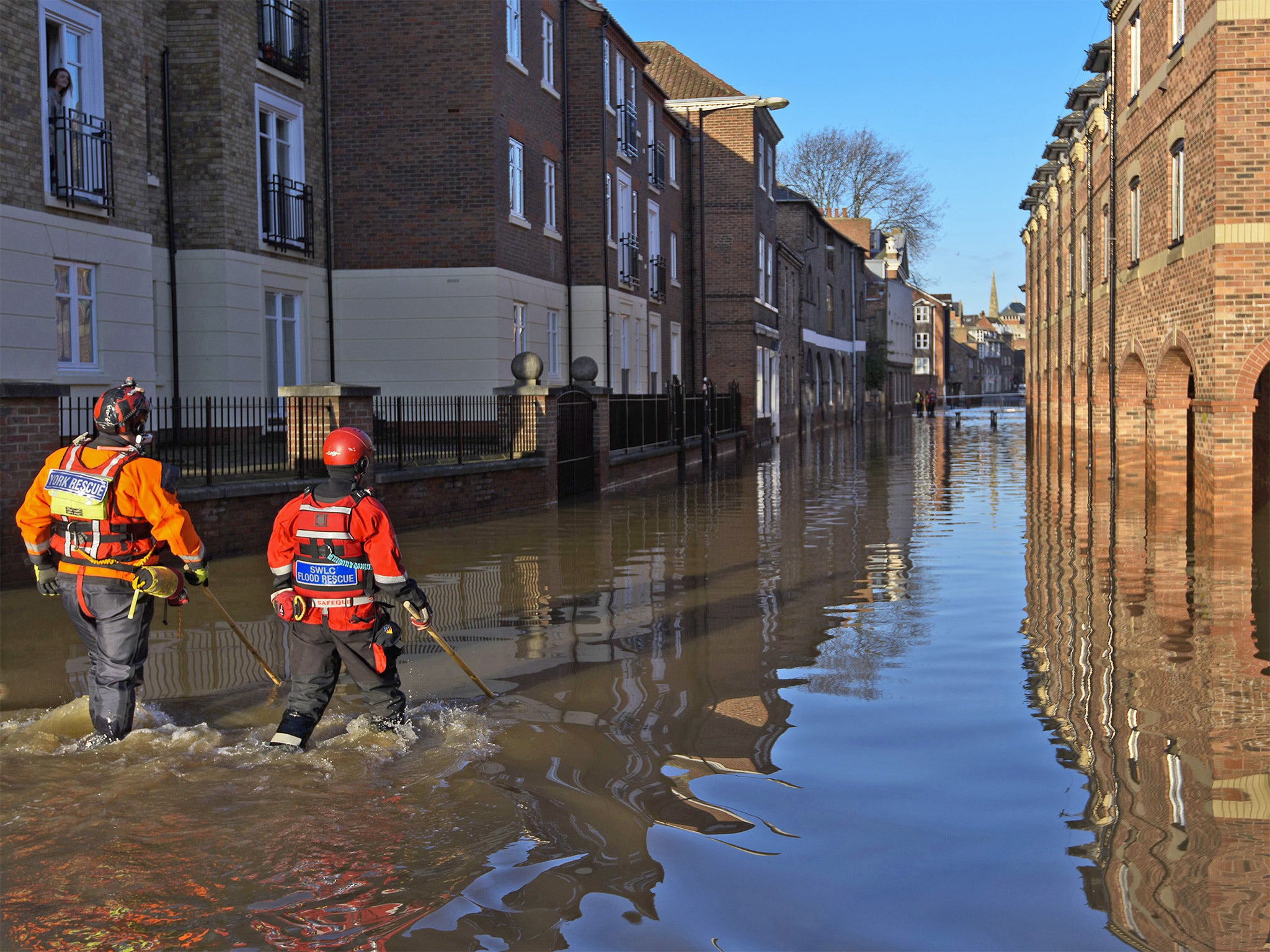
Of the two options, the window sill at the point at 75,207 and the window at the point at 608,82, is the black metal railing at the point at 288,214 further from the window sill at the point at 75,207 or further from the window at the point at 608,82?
the window at the point at 608,82

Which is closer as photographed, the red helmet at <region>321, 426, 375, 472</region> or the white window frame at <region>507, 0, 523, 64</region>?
the red helmet at <region>321, 426, 375, 472</region>

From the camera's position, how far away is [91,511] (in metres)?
5.88

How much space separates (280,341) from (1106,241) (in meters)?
16.2

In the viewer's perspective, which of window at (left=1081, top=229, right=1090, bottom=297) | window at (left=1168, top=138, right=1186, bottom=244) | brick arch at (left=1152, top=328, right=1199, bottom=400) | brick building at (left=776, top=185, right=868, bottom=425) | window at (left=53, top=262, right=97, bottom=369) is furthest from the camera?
brick building at (left=776, top=185, right=868, bottom=425)

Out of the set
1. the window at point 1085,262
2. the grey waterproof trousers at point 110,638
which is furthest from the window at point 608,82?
the grey waterproof trousers at point 110,638

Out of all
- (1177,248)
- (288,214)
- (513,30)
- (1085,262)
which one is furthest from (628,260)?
(1177,248)

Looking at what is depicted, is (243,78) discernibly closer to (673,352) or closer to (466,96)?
(466,96)

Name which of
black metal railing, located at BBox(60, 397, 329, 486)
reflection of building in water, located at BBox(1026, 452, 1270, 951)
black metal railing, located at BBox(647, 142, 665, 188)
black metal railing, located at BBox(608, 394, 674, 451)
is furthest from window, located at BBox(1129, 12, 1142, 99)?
black metal railing, located at BBox(647, 142, 665, 188)

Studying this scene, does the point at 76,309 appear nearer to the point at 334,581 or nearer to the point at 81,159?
the point at 81,159

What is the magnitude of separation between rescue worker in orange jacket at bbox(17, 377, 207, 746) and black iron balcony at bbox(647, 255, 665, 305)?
1129 inches

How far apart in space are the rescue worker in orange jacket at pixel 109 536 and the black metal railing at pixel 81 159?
1120 centimetres

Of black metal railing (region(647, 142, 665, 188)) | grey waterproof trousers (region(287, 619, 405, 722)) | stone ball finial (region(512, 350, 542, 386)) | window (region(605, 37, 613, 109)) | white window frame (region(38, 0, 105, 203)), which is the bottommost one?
grey waterproof trousers (region(287, 619, 405, 722))

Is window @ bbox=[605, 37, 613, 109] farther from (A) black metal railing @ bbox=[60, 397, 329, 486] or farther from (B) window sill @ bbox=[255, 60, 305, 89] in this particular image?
(A) black metal railing @ bbox=[60, 397, 329, 486]

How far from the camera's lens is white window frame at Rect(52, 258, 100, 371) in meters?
16.2
